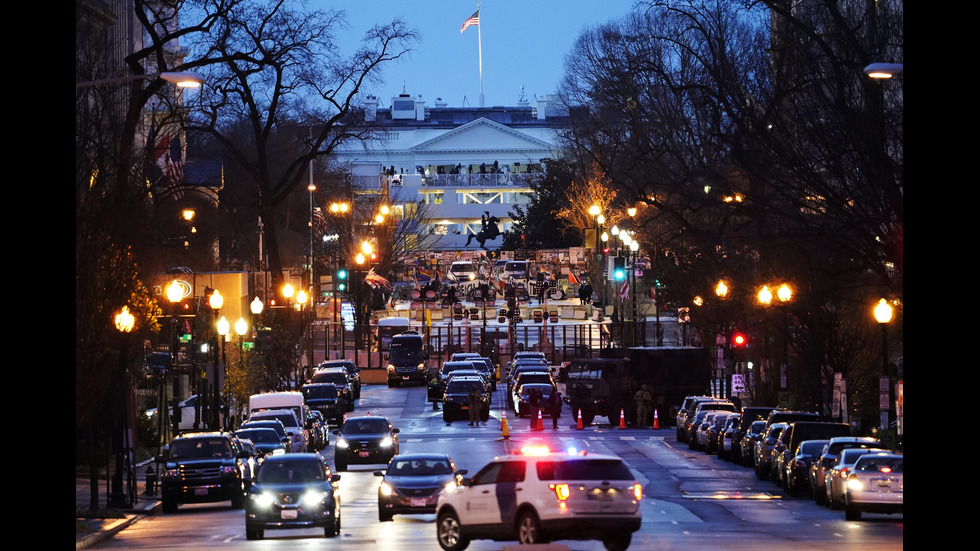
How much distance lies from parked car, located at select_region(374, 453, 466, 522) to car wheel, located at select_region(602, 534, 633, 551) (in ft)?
24.3

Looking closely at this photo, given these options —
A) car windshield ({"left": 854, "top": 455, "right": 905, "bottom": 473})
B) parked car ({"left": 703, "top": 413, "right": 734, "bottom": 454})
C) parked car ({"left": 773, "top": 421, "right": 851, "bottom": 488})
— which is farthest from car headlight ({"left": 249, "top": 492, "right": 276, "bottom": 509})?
parked car ({"left": 703, "top": 413, "right": 734, "bottom": 454})

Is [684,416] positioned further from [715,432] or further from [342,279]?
[342,279]

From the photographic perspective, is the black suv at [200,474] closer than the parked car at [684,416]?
Yes

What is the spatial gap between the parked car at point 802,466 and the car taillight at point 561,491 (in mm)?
13989

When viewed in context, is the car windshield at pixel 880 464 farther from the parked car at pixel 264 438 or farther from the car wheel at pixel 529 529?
the parked car at pixel 264 438

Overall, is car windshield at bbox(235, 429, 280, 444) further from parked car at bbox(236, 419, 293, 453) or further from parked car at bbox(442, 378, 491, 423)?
parked car at bbox(442, 378, 491, 423)

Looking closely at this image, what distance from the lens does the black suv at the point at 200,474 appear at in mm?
34719

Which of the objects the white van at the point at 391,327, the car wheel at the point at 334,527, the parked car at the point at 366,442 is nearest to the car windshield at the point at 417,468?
the car wheel at the point at 334,527

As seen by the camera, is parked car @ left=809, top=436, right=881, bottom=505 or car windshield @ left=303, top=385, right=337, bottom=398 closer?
parked car @ left=809, top=436, right=881, bottom=505

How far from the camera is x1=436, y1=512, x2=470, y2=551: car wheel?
80.9 feet

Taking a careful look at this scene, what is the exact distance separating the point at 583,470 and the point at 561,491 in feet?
1.67

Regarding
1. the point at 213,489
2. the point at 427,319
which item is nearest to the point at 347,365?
the point at 427,319
